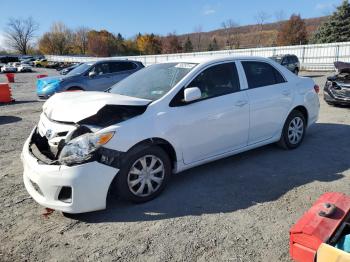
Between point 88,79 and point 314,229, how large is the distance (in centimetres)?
1025


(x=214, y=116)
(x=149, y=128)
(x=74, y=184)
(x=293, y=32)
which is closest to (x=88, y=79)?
(x=214, y=116)

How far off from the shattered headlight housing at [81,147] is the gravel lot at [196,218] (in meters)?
0.72

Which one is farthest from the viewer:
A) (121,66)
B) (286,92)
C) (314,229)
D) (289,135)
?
(121,66)

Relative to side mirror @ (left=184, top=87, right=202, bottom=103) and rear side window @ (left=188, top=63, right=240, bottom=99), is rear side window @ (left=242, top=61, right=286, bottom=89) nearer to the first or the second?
rear side window @ (left=188, top=63, right=240, bottom=99)

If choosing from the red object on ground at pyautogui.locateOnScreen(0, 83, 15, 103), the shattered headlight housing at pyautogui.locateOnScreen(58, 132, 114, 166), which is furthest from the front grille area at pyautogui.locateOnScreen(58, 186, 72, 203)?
the red object on ground at pyautogui.locateOnScreen(0, 83, 15, 103)

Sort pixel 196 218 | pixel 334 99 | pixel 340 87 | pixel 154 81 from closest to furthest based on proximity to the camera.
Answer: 1. pixel 196 218
2. pixel 154 81
3. pixel 340 87
4. pixel 334 99

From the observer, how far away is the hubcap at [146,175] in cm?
375

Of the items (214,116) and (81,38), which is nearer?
(214,116)

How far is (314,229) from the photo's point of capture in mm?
2633

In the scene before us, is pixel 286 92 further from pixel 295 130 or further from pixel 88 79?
pixel 88 79

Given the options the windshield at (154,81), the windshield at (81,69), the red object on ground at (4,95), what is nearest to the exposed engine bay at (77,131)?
the windshield at (154,81)

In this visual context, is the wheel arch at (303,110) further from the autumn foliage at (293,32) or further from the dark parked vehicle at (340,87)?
the autumn foliage at (293,32)

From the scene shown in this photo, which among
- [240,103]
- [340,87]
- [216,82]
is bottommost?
[340,87]

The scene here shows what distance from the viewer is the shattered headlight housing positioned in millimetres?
3382
